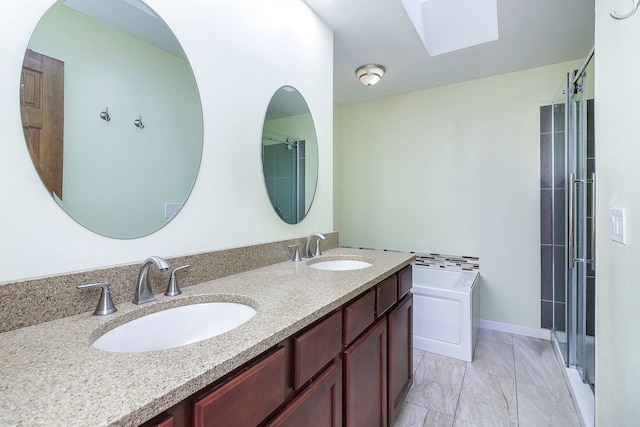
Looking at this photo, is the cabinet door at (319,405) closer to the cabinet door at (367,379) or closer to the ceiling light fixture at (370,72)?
the cabinet door at (367,379)

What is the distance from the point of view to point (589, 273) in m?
1.85

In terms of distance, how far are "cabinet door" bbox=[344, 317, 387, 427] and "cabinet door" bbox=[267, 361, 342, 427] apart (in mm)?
70

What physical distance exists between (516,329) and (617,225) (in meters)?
2.29

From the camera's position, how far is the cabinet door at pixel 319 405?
809mm

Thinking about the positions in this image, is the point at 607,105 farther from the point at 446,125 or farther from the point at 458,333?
the point at 446,125

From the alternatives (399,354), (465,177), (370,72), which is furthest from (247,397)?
(465,177)

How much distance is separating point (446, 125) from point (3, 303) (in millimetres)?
3327

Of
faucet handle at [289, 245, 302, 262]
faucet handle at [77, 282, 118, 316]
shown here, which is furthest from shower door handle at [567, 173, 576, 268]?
faucet handle at [77, 282, 118, 316]

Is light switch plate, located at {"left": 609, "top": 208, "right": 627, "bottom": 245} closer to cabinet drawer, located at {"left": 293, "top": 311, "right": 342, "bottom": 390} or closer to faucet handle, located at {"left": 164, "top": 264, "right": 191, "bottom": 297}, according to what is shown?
cabinet drawer, located at {"left": 293, "top": 311, "right": 342, "bottom": 390}

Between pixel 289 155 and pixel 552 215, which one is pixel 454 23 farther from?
pixel 552 215

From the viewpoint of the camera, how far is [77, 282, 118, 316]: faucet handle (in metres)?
0.85

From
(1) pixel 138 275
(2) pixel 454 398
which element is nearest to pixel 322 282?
(1) pixel 138 275

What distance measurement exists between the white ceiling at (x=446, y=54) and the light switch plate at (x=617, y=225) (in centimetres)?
160

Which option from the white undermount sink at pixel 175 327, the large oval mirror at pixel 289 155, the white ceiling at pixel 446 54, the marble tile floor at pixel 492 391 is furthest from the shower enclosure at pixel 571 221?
the white undermount sink at pixel 175 327
